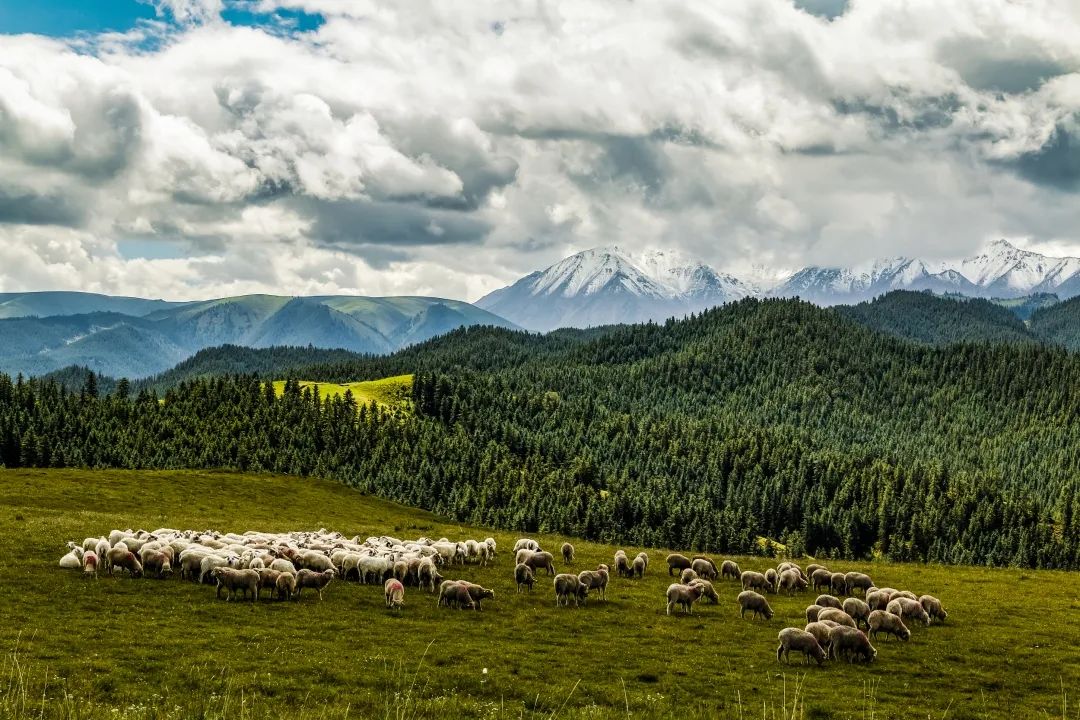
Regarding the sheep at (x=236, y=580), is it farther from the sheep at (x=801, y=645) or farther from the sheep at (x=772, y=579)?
the sheep at (x=772, y=579)

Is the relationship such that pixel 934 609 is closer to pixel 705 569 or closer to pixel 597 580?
pixel 705 569

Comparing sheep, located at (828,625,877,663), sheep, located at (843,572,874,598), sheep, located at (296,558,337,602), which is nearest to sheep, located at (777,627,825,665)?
sheep, located at (828,625,877,663)

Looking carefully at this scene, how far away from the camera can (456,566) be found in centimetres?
5047

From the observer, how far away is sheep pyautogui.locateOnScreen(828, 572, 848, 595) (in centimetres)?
4781

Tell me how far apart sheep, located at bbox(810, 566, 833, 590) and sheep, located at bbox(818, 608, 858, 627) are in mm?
15356

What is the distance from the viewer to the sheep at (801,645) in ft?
97.7

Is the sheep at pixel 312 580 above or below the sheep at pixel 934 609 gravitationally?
below

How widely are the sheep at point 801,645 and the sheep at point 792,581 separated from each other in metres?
18.1

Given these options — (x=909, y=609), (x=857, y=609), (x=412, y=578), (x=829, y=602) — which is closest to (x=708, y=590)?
(x=829, y=602)

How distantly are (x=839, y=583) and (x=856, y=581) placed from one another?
3.50 ft

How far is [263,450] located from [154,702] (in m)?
138

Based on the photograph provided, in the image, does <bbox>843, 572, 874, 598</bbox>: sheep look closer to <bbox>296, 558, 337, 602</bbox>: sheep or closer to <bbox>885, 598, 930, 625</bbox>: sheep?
<bbox>885, 598, 930, 625</bbox>: sheep

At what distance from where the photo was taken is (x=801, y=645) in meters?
29.8

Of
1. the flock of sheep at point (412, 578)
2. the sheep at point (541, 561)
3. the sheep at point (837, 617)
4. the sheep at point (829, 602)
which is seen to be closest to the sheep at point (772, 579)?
the flock of sheep at point (412, 578)
